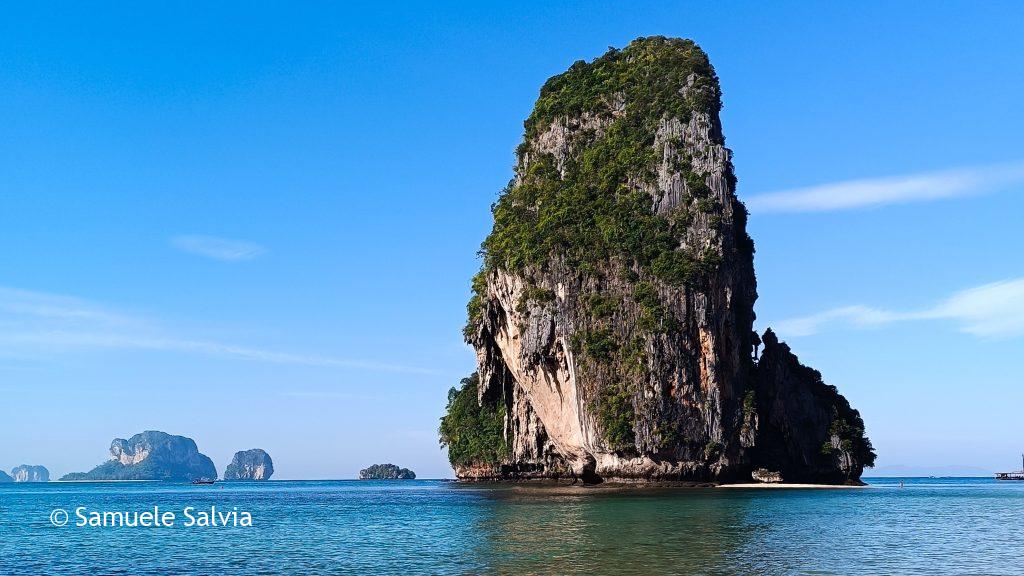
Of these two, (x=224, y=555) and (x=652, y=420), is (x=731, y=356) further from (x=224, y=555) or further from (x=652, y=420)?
(x=224, y=555)

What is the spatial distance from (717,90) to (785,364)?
2322cm

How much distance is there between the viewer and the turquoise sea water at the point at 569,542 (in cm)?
2234

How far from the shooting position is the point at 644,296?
60.6 meters

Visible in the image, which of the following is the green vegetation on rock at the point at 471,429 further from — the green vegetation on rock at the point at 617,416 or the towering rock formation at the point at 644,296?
the green vegetation on rock at the point at 617,416

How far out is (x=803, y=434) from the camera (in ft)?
228

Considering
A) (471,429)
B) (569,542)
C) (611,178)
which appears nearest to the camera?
(569,542)

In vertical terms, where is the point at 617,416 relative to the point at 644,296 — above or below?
below

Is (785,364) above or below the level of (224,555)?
above

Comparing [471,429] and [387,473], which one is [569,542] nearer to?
[471,429]

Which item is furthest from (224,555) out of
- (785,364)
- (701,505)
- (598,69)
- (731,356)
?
(598,69)

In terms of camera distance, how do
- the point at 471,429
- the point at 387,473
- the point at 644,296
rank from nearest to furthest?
the point at 644,296 → the point at 471,429 → the point at 387,473

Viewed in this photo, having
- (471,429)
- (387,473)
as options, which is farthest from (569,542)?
(387,473)

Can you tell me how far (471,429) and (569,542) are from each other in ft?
257

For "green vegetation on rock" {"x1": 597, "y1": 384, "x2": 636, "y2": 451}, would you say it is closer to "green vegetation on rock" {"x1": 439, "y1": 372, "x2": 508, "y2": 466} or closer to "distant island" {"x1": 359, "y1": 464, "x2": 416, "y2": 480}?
"green vegetation on rock" {"x1": 439, "y1": 372, "x2": 508, "y2": 466}
